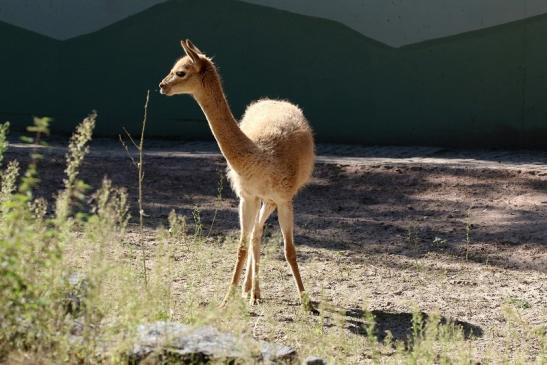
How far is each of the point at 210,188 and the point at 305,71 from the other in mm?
2846

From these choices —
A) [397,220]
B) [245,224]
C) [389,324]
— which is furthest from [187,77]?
[397,220]

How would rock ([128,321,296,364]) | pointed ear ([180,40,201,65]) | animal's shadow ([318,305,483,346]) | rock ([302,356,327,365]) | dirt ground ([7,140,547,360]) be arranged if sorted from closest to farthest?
rock ([128,321,296,364]) → rock ([302,356,327,365]) → animal's shadow ([318,305,483,346]) → pointed ear ([180,40,201,65]) → dirt ground ([7,140,547,360])

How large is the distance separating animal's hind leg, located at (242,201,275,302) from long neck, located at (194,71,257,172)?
2.10 ft

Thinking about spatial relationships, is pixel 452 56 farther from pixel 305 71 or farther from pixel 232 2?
pixel 232 2

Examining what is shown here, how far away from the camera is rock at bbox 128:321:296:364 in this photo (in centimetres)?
411

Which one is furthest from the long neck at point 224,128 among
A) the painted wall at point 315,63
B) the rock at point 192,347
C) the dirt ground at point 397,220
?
the painted wall at point 315,63

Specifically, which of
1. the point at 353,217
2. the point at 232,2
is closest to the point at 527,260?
the point at 353,217

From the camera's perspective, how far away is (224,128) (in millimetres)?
6395

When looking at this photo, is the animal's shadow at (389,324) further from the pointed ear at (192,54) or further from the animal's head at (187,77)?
the pointed ear at (192,54)

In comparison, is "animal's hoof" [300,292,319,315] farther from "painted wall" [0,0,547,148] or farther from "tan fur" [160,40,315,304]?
"painted wall" [0,0,547,148]

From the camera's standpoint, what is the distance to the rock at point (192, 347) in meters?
4.11

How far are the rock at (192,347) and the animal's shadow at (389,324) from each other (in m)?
1.55

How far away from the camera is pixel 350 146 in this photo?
12273 millimetres

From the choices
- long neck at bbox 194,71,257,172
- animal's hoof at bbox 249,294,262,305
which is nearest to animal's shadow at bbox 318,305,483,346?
animal's hoof at bbox 249,294,262,305
